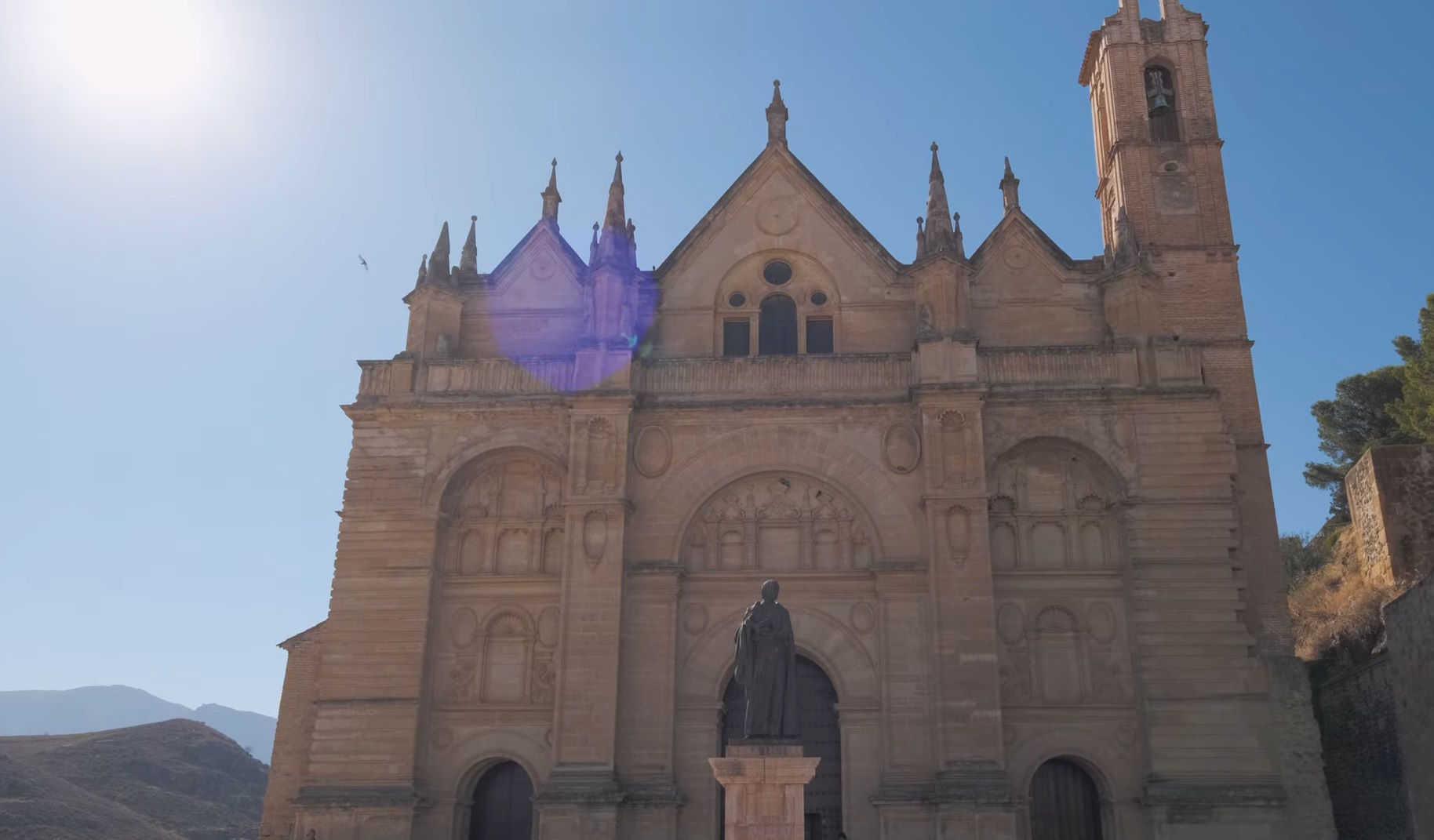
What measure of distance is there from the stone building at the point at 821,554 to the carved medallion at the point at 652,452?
6cm

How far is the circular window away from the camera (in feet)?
91.7

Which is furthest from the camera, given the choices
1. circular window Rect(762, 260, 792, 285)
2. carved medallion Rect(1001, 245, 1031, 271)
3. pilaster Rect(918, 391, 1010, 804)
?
circular window Rect(762, 260, 792, 285)

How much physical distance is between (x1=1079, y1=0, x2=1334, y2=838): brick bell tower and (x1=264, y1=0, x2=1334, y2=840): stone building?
0.14 meters

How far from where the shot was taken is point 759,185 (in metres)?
28.5

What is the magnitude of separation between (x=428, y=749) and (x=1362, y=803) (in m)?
20.6

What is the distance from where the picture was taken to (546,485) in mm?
25812

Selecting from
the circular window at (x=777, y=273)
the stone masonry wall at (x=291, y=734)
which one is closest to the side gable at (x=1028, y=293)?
the circular window at (x=777, y=273)

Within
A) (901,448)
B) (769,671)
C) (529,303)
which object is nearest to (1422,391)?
(901,448)

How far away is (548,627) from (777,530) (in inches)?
210

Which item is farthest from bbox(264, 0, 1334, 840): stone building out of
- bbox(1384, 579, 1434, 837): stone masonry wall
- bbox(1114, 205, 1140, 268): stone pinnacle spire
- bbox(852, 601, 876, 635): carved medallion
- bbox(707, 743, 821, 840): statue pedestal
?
bbox(707, 743, 821, 840): statue pedestal

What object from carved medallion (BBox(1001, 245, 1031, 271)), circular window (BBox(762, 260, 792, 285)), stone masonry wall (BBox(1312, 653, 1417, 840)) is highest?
carved medallion (BBox(1001, 245, 1031, 271))

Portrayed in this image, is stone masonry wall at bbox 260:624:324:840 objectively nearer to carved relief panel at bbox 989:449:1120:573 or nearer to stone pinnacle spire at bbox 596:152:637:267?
stone pinnacle spire at bbox 596:152:637:267

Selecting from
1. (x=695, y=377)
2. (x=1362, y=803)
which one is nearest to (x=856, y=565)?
(x=695, y=377)

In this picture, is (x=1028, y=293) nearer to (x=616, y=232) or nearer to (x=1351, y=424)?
(x=616, y=232)
